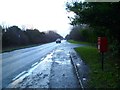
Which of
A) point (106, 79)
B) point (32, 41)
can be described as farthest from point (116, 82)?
point (32, 41)

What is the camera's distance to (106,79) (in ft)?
43.1

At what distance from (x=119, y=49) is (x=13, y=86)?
14.0m

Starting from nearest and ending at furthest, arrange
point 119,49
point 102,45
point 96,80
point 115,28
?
point 96,80, point 102,45, point 115,28, point 119,49

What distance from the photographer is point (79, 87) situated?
11828 mm

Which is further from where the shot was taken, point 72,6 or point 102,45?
point 72,6

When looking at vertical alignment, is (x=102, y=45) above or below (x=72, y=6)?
below

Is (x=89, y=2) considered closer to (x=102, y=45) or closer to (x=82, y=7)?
(x=82, y=7)

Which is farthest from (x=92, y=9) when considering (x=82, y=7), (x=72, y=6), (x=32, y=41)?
(x=32, y=41)

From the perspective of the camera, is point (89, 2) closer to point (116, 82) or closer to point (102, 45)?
point (102, 45)

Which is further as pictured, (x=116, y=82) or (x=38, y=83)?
(x=38, y=83)

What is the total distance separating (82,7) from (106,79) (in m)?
10.7

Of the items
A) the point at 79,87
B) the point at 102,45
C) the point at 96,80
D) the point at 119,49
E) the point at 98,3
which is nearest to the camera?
the point at 79,87

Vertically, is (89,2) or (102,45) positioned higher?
(89,2)

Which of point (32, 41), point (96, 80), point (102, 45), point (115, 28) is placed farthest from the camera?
point (32, 41)
